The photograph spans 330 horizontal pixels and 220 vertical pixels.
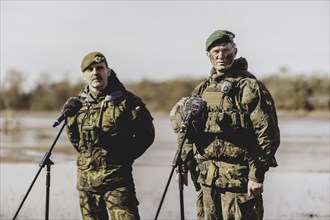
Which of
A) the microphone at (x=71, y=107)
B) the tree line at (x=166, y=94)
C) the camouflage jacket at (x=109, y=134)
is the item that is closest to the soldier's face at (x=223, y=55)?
the camouflage jacket at (x=109, y=134)

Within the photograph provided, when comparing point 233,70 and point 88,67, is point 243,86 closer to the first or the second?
point 233,70

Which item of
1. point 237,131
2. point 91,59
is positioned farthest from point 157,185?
point 237,131

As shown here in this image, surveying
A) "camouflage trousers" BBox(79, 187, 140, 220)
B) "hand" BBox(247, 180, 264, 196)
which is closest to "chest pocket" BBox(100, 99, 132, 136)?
"camouflage trousers" BBox(79, 187, 140, 220)

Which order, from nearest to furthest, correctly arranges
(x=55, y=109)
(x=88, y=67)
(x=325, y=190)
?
(x=88, y=67)
(x=325, y=190)
(x=55, y=109)

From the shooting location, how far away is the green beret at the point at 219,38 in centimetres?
642

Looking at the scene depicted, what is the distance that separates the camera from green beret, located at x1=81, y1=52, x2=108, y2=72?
6863 mm

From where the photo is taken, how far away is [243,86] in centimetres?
637

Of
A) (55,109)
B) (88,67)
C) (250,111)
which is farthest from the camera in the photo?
(55,109)

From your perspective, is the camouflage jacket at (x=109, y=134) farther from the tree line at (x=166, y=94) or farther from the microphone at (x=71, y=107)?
the tree line at (x=166, y=94)

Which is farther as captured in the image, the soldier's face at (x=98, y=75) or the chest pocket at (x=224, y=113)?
the soldier's face at (x=98, y=75)

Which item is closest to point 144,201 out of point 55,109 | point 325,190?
point 325,190

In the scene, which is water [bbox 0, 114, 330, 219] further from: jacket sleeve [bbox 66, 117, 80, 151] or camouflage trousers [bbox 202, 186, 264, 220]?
camouflage trousers [bbox 202, 186, 264, 220]

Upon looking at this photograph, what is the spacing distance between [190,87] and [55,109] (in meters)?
14.4

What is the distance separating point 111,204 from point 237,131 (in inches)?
55.4
